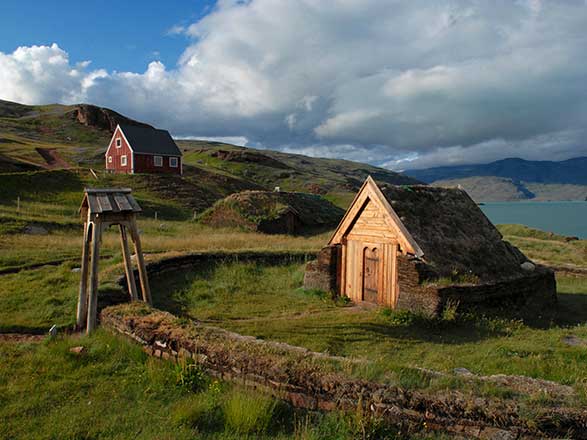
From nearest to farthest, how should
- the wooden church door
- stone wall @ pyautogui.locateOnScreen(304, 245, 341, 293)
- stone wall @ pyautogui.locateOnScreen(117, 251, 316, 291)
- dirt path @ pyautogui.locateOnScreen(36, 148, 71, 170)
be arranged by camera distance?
1. the wooden church door
2. stone wall @ pyautogui.locateOnScreen(304, 245, 341, 293)
3. stone wall @ pyautogui.locateOnScreen(117, 251, 316, 291)
4. dirt path @ pyautogui.locateOnScreen(36, 148, 71, 170)

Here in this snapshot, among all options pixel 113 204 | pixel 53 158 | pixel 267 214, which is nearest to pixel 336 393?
pixel 113 204

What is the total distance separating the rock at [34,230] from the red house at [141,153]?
2793 cm

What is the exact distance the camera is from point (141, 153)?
172 feet

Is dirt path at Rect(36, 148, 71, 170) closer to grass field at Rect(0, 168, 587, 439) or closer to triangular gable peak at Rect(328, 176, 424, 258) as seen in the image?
grass field at Rect(0, 168, 587, 439)

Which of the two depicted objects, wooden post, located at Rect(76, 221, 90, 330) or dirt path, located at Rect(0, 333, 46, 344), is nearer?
dirt path, located at Rect(0, 333, 46, 344)

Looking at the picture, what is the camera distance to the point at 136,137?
54062 millimetres

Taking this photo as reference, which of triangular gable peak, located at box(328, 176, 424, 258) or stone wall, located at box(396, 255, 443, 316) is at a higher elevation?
triangular gable peak, located at box(328, 176, 424, 258)

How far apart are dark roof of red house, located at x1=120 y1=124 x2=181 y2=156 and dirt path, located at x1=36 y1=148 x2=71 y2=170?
357 inches

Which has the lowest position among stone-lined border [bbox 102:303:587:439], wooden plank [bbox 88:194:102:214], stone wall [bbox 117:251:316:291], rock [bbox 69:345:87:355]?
rock [bbox 69:345:87:355]

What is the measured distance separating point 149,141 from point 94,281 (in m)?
48.5

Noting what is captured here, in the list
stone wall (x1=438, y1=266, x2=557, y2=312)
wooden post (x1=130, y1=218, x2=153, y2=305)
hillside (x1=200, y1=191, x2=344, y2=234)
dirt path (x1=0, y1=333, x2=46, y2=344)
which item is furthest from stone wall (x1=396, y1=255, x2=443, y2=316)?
hillside (x1=200, y1=191, x2=344, y2=234)

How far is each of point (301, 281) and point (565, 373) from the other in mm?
9476

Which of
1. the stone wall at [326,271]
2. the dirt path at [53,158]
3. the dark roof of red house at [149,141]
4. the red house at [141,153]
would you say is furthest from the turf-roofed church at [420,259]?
the dirt path at [53,158]

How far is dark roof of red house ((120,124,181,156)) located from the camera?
5279cm
